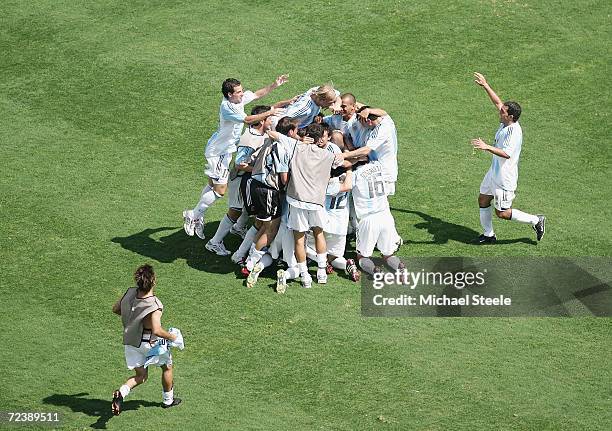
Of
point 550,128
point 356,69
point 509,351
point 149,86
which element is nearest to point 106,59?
point 149,86

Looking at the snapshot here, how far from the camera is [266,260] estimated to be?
1308 cm

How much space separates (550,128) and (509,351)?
17.9ft

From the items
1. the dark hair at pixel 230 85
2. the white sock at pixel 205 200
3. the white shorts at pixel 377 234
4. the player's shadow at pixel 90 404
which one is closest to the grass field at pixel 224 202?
the player's shadow at pixel 90 404

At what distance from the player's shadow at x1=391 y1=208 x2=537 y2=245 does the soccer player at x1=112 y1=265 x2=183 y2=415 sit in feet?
14.1

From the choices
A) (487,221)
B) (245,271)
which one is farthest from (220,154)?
(487,221)

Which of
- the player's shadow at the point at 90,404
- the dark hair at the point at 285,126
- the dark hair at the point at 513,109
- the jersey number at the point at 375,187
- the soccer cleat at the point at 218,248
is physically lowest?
the player's shadow at the point at 90,404

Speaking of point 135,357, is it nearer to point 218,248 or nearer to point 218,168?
point 218,248

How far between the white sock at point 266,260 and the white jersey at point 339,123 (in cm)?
178

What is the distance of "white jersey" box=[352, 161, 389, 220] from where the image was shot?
42.5 ft

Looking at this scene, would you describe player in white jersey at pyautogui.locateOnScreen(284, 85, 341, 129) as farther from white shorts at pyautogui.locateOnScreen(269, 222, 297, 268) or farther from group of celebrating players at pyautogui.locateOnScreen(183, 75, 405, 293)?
white shorts at pyautogui.locateOnScreen(269, 222, 297, 268)

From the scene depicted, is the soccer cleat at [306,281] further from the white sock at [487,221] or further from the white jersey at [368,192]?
the white sock at [487,221]

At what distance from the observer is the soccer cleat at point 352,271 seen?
13.0 meters

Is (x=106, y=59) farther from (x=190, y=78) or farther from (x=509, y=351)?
(x=509, y=351)

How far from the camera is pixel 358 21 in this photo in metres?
18.5
